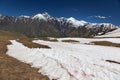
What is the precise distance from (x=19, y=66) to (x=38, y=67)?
2.27 metres

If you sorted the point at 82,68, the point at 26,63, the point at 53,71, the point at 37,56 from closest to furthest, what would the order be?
the point at 53,71
the point at 82,68
the point at 26,63
the point at 37,56

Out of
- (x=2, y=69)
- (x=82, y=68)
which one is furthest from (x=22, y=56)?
(x=82, y=68)

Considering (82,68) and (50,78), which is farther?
(82,68)

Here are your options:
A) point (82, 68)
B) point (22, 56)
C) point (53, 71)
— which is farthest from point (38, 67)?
point (22, 56)

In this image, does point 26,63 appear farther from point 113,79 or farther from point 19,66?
point 113,79

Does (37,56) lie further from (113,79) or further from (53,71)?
(113,79)

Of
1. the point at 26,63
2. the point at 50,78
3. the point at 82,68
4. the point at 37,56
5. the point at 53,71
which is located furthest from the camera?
the point at 37,56

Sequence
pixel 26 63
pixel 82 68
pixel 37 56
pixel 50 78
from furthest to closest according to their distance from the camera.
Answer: pixel 37 56 < pixel 26 63 < pixel 82 68 < pixel 50 78

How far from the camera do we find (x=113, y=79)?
2248cm

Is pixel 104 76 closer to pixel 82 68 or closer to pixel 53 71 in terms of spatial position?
pixel 82 68

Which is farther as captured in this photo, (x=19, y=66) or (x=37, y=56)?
(x=37, y=56)

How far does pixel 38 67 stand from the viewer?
24875 mm

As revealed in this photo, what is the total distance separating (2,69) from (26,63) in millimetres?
4762

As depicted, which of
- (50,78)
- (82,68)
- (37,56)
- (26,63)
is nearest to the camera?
(50,78)
